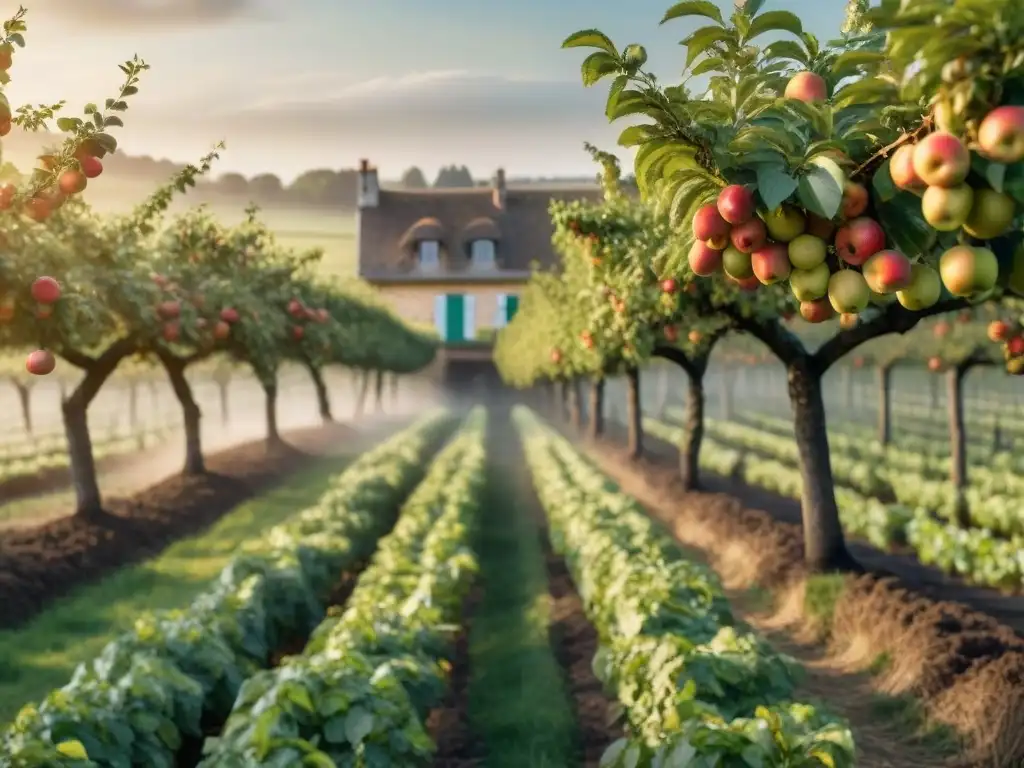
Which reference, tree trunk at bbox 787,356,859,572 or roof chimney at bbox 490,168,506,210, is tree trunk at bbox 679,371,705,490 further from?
roof chimney at bbox 490,168,506,210

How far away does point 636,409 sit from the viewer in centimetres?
2561

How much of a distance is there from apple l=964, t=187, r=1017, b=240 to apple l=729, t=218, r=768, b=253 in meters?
0.56

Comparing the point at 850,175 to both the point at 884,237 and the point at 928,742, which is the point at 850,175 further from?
the point at 928,742

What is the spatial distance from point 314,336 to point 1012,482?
47.6ft

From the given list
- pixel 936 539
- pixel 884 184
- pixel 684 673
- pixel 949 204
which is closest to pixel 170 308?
pixel 684 673

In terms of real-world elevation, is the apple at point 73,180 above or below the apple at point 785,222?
above

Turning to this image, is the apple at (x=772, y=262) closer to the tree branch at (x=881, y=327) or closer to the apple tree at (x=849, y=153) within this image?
the apple tree at (x=849, y=153)

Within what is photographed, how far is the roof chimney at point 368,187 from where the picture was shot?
219 feet

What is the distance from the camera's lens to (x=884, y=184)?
2.66 metres

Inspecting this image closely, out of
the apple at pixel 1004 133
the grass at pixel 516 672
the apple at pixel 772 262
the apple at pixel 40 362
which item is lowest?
the grass at pixel 516 672

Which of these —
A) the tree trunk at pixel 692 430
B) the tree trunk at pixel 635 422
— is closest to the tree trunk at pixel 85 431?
the tree trunk at pixel 692 430

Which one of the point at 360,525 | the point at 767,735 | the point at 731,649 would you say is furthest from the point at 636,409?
the point at 767,735

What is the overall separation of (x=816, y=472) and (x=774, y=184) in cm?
841

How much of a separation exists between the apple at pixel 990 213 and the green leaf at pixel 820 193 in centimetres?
33
